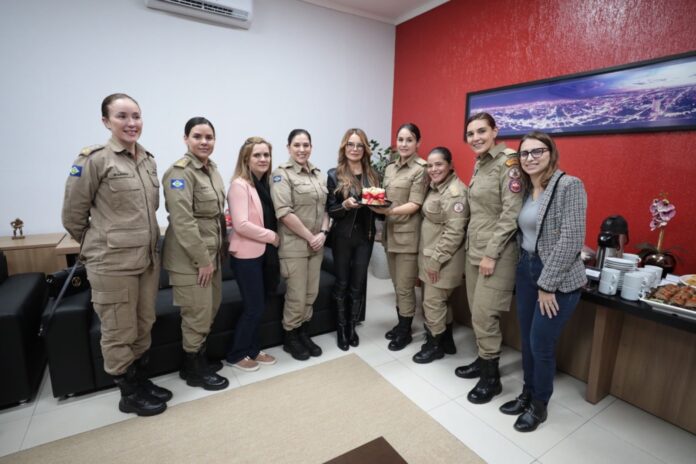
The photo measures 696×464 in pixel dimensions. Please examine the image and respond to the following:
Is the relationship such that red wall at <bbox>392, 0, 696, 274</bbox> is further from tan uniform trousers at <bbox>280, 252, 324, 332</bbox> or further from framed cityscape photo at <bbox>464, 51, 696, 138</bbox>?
tan uniform trousers at <bbox>280, 252, 324, 332</bbox>

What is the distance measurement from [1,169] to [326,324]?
2.98 meters

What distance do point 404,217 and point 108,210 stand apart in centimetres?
176

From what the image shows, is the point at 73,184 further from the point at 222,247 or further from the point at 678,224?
the point at 678,224

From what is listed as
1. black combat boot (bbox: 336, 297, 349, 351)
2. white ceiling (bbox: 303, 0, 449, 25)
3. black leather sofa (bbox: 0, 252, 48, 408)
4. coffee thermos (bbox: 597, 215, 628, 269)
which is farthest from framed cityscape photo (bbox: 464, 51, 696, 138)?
black leather sofa (bbox: 0, 252, 48, 408)

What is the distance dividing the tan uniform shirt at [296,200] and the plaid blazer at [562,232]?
133cm

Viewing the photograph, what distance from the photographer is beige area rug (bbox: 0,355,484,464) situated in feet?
5.57

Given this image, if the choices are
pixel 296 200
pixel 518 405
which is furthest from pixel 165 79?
pixel 518 405

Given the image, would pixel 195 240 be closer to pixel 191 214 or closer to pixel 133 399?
pixel 191 214

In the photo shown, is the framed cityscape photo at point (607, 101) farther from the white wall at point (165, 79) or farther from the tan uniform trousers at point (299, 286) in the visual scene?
the tan uniform trousers at point (299, 286)

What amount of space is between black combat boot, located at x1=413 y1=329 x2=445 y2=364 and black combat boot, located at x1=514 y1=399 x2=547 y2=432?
0.71 metres

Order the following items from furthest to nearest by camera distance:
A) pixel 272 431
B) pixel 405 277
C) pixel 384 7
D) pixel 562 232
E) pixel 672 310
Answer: pixel 384 7 → pixel 405 277 → pixel 272 431 → pixel 672 310 → pixel 562 232

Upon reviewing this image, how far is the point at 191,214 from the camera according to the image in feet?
6.28

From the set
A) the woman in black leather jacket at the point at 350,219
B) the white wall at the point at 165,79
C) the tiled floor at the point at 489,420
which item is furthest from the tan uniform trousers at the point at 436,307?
the white wall at the point at 165,79

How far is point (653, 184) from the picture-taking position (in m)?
2.53
